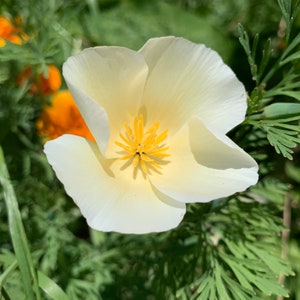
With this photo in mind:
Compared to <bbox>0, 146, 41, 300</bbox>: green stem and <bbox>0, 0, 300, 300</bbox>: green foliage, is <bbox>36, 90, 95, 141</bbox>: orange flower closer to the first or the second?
<bbox>0, 0, 300, 300</bbox>: green foliage

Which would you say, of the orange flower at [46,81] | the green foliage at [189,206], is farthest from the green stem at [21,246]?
the orange flower at [46,81]

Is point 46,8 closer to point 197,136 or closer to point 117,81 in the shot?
point 117,81

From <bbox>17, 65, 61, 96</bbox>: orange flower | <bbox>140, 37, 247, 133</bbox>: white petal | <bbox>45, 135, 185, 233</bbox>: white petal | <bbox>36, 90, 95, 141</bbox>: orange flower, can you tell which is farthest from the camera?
<bbox>17, 65, 61, 96</bbox>: orange flower

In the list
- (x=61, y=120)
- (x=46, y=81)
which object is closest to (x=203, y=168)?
(x=61, y=120)

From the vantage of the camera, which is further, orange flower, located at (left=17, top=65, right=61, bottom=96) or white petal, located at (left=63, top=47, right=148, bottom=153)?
orange flower, located at (left=17, top=65, right=61, bottom=96)

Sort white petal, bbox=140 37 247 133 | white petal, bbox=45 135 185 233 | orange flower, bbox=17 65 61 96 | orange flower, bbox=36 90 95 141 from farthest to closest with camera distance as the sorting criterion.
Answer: orange flower, bbox=17 65 61 96 < orange flower, bbox=36 90 95 141 < white petal, bbox=140 37 247 133 < white petal, bbox=45 135 185 233

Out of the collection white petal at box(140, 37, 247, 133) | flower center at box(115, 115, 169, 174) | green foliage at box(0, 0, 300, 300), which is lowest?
green foliage at box(0, 0, 300, 300)

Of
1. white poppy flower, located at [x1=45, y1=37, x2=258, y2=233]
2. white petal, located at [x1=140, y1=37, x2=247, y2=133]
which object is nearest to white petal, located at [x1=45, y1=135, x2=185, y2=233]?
white poppy flower, located at [x1=45, y1=37, x2=258, y2=233]
